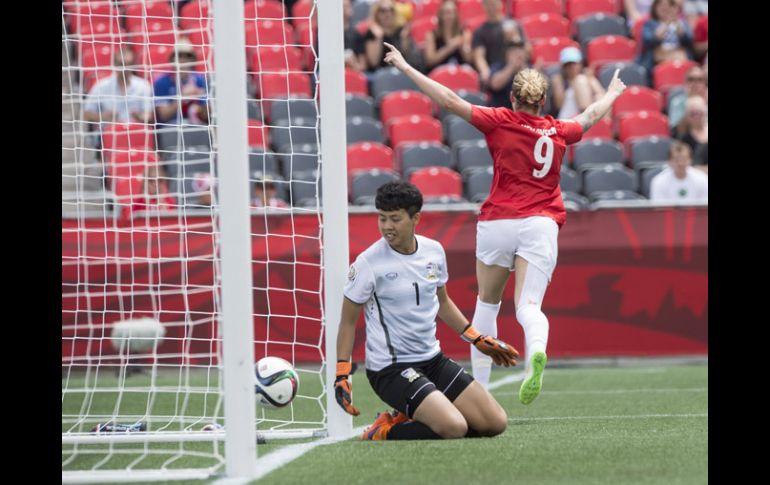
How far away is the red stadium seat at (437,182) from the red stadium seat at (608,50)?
12.7 feet

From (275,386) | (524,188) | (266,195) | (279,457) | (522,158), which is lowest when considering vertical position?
(279,457)

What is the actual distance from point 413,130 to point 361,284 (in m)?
8.16

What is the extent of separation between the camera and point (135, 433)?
24.9ft

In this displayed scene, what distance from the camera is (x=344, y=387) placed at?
6.97m

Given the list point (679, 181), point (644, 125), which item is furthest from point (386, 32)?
point (679, 181)

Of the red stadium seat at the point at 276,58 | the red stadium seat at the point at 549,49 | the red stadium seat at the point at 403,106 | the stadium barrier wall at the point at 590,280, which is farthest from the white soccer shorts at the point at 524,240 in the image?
the red stadium seat at the point at 549,49

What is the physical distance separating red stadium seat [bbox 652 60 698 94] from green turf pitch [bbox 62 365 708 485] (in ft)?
25.6

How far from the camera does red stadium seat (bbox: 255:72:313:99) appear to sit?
50.2 feet

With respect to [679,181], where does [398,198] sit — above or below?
above

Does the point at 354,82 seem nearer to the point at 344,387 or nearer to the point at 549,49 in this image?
the point at 549,49

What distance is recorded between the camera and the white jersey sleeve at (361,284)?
7.19 m

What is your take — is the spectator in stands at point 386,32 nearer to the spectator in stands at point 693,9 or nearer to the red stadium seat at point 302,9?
the red stadium seat at point 302,9
